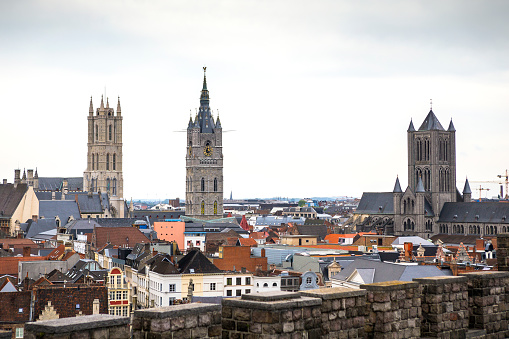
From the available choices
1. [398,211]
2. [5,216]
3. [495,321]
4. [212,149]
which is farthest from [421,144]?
[495,321]

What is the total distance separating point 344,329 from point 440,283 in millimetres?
2812

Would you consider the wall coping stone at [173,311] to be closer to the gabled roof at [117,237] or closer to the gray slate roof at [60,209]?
the gabled roof at [117,237]

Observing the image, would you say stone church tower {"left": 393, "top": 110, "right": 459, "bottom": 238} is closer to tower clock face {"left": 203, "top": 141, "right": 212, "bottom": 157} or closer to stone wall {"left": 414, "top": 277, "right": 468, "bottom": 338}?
tower clock face {"left": 203, "top": 141, "right": 212, "bottom": 157}

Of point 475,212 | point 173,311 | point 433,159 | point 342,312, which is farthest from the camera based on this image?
point 433,159

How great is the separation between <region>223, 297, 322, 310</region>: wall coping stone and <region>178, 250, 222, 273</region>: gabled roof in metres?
49.3

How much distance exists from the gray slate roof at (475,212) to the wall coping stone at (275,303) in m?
111

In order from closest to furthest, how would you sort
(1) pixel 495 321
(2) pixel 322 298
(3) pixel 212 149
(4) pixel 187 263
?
1. (2) pixel 322 298
2. (1) pixel 495 321
3. (4) pixel 187 263
4. (3) pixel 212 149

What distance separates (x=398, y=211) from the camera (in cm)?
12681

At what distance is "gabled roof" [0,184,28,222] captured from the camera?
4592 inches

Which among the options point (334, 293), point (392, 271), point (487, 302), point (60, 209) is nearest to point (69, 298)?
point (392, 271)

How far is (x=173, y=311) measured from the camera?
9.67 m

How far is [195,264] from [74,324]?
2036 inches

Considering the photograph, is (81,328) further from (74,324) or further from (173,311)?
(173,311)

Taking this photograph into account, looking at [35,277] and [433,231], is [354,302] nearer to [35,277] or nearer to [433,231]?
[35,277]
